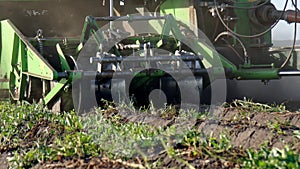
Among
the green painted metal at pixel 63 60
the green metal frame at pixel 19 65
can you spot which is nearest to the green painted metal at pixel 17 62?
the green metal frame at pixel 19 65

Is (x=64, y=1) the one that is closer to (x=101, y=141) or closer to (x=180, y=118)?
(x=180, y=118)

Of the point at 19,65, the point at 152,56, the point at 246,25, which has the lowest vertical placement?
the point at 19,65

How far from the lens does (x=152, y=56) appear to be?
6566 millimetres

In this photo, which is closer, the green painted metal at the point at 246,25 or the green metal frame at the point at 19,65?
the green metal frame at the point at 19,65

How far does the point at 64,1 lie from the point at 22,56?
7.14ft

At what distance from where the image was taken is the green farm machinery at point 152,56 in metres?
6.45

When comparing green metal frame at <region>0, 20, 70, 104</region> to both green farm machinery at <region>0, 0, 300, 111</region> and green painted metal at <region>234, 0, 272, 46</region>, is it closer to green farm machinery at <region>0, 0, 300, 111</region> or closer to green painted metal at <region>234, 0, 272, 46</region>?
green farm machinery at <region>0, 0, 300, 111</region>

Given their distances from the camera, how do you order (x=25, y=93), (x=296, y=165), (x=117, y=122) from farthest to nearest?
1. (x=25, y=93)
2. (x=117, y=122)
3. (x=296, y=165)

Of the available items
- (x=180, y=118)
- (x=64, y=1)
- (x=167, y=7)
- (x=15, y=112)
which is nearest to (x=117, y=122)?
(x=180, y=118)

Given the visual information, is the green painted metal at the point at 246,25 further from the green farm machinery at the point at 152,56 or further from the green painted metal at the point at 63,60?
the green painted metal at the point at 63,60

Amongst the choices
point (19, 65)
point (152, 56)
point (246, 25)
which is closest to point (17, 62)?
point (19, 65)

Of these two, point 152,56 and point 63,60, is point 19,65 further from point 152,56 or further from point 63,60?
point 152,56

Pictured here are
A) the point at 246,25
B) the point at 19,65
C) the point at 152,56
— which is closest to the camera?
the point at 152,56

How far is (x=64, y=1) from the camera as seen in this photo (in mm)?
8977
